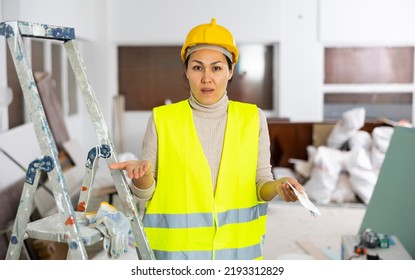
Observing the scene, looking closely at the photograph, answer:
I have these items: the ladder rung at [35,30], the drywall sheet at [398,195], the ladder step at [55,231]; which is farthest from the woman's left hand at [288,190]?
the drywall sheet at [398,195]

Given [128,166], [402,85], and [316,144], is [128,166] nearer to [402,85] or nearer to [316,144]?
[316,144]

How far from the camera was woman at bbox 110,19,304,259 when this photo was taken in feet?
4.93

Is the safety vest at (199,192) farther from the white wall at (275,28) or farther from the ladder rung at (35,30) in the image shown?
the white wall at (275,28)

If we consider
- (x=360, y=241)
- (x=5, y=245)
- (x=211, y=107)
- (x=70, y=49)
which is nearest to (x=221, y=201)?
(x=211, y=107)

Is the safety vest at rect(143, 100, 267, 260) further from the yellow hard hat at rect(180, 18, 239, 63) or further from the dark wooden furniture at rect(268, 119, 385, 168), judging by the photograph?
the dark wooden furniture at rect(268, 119, 385, 168)

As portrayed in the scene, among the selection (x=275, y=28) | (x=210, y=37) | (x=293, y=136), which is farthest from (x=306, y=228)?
(x=210, y=37)

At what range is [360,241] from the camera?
9.64ft

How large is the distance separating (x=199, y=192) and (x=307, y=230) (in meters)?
2.97

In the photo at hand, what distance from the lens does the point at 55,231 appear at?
139 cm

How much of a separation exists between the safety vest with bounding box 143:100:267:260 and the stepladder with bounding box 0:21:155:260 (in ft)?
0.25

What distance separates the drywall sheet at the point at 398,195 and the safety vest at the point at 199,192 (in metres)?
1.93

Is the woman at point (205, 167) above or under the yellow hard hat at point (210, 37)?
under

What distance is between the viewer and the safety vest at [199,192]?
5.03ft

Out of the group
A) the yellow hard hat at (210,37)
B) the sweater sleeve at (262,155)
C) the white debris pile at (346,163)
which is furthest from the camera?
the white debris pile at (346,163)
